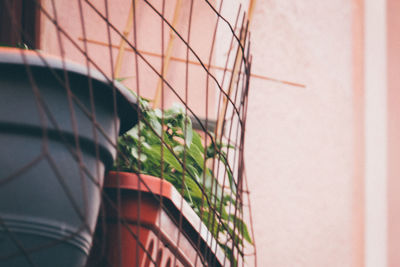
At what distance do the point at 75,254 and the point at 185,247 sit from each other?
0.34 metres

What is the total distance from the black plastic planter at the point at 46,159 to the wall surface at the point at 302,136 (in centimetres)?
144

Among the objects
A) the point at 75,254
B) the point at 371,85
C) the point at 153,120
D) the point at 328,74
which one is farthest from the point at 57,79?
the point at 371,85

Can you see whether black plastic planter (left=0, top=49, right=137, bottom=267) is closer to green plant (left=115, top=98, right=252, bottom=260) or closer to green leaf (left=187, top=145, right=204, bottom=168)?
green plant (left=115, top=98, right=252, bottom=260)

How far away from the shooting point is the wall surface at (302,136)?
2086 mm

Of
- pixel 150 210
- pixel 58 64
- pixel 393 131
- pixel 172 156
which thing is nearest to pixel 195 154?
pixel 172 156

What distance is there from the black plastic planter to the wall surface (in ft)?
4.73

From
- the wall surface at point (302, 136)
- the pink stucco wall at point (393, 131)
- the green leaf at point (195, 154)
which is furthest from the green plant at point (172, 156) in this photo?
the pink stucco wall at point (393, 131)

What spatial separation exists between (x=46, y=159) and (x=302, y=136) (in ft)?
5.56

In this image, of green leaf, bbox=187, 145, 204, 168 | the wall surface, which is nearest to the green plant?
green leaf, bbox=187, 145, 204, 168

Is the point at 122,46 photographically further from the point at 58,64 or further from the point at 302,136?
the point at 58,64

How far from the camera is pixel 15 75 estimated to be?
2.08 feet

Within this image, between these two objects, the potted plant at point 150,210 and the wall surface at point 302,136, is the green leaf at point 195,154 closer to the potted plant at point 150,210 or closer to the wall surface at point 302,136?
the potted plant at point 150,210

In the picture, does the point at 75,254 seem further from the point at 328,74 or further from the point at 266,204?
the point at 328,74

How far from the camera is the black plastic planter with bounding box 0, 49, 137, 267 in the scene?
61 centimetres
